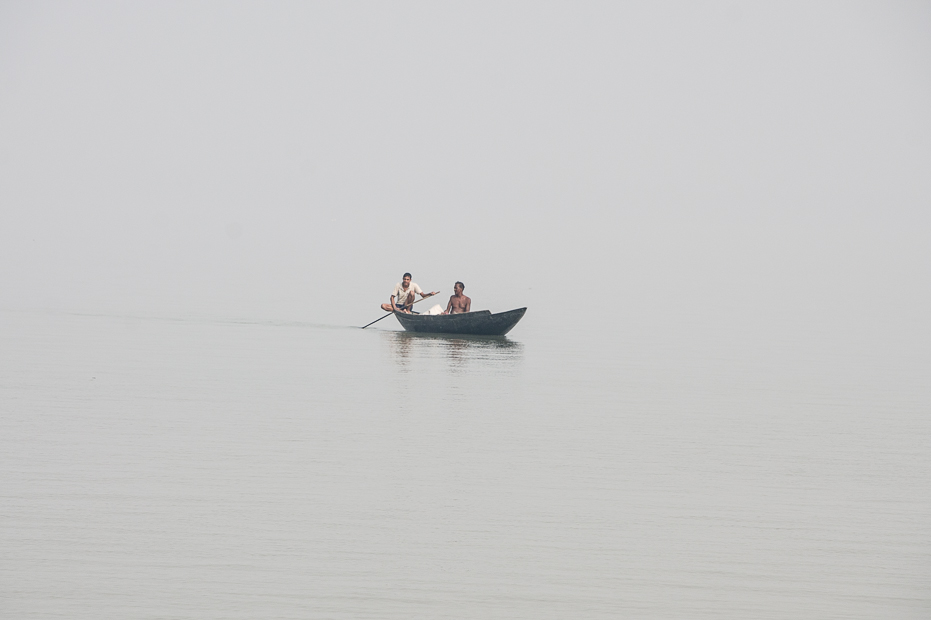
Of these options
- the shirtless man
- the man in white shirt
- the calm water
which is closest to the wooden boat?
the man in white shirt

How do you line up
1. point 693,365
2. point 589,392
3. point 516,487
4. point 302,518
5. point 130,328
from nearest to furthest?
point 302,518 < point 516,487 < point 589,392 < point 693,365 < point 130,328

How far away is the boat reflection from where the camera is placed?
21.8 m

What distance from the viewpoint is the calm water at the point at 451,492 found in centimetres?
850

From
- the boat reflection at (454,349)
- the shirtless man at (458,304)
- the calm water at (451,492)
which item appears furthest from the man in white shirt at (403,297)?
the calm water at (451,492)

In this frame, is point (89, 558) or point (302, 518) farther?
point (302, 518)

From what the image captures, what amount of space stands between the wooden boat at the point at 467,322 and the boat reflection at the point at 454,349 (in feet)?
0.86

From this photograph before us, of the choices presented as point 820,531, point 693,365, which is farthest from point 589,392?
point 820,531

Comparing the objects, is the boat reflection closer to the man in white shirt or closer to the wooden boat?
the wooden boat

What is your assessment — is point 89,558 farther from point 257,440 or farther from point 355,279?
point 355,279

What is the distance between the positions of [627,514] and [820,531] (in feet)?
6.04

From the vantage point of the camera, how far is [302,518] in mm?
10117

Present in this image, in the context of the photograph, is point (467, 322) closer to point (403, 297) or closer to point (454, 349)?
point (454, 349)

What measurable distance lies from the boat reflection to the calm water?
1012mm

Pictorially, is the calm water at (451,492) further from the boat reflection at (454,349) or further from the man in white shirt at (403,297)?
the man in white shirt at (403,297)
